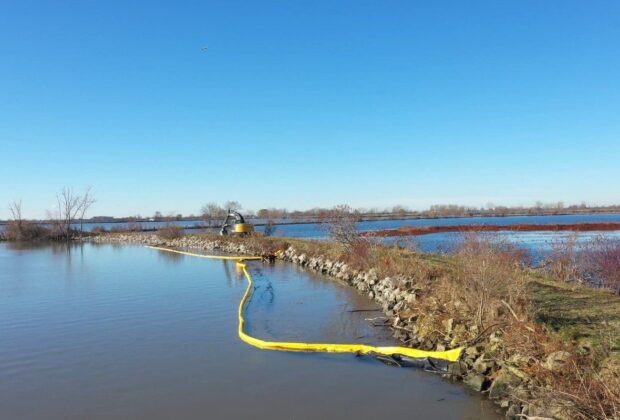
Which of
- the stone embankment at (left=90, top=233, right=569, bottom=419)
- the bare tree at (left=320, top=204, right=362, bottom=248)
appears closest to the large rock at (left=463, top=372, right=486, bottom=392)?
the stone embankment at (left=90, top=233, right=569, bottom=419)

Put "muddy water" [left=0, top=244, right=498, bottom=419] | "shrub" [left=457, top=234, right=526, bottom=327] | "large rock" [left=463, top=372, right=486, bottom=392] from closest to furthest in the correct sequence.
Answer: "muddy water" [left=0, top=244, right=498, bottom=419] < "large rock" [left=463, top=372, right=486, bottom=392] < "shrub" [left=457, top=234, right=526, bottom=327]

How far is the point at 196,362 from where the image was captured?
9.24 metres

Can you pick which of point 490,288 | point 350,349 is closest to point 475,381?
point 490,288

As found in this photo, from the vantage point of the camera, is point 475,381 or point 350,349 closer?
point 475,381

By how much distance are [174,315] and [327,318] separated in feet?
14.7

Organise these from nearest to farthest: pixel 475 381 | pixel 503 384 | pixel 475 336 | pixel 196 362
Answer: pixel 503 384, pixel 475 381, pixel 475 336, pixel 196 362

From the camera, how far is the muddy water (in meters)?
7.14

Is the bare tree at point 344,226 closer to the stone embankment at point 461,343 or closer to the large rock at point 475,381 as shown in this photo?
the stone embankment at point 461,343

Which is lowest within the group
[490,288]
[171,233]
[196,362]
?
A: [196,362]

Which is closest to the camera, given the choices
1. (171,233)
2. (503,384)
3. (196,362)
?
(503,384)

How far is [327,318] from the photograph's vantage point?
12664 mm

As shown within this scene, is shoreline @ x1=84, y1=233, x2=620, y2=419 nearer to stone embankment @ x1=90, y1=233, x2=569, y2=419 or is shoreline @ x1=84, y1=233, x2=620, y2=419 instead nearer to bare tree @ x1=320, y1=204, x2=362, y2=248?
stone embankment @ x1=90, y1=233, x2=569, y2=419

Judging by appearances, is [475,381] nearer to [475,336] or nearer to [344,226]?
[475,336]

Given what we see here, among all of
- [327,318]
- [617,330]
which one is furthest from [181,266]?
[617,330]
